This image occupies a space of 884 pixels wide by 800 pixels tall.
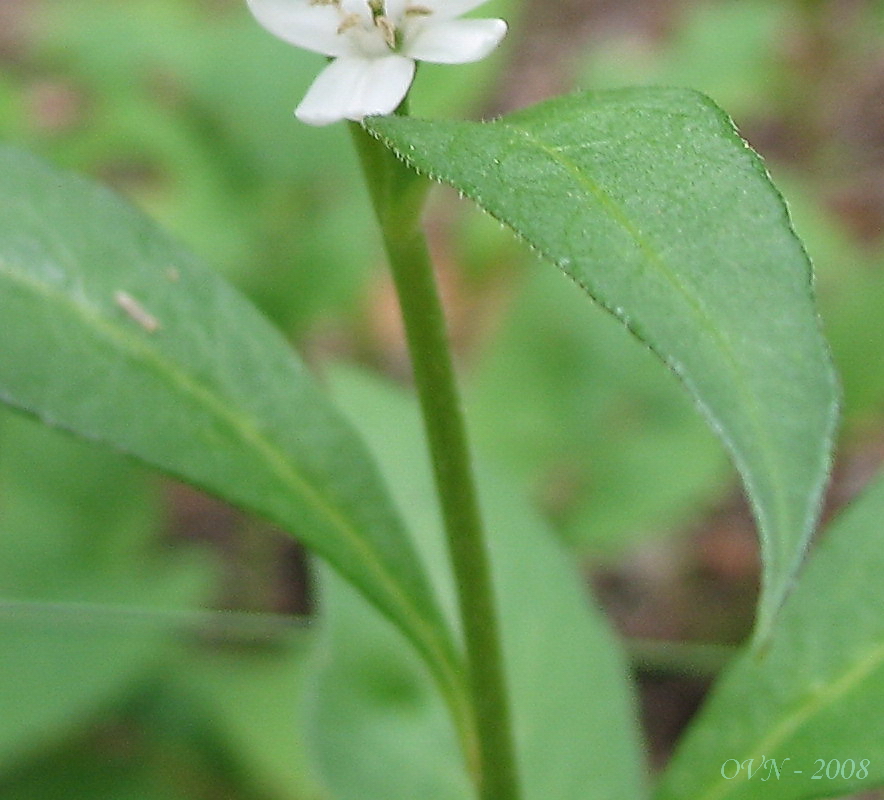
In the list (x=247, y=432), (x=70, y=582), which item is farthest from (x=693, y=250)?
(x=70, y=582)

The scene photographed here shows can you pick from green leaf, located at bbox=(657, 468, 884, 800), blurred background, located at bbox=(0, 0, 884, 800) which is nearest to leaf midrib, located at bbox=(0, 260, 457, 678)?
green leaf, located at bbox=(657, 468, 884, 800)

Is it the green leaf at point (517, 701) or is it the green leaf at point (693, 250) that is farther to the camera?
the green leaf at point (517, 701)

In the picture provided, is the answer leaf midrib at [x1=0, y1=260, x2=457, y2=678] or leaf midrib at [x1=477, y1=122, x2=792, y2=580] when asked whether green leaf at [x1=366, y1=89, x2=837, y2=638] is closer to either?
leaf midrib at [x1=477, y1=122, x2=792, y2=580]

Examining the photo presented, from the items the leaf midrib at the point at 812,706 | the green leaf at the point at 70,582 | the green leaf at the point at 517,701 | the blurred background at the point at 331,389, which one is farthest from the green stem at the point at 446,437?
the green leaf at the point at 70,582

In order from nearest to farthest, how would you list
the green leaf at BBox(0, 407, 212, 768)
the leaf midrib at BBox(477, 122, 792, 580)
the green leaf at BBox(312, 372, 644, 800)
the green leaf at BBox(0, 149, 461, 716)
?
1. the leaf midrib at BBox(477, 122, 792, 580)
2. the green leaf at BBox(0, 149, 461, 716)
3. the green leaf at BBox(312, 372, 644, 800)
4. the green leaf at BBox(0, 407, 212, 768)

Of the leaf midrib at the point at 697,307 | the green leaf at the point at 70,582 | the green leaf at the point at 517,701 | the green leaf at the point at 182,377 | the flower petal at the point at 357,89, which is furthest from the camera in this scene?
the green leaf at the point at 70,582

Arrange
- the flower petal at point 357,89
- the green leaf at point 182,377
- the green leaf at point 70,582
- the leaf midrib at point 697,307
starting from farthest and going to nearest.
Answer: the green leaf at point 70,582
the green leaf at point 182,377
the flower petal at point 357,89
the leaf midrib at point 697,307

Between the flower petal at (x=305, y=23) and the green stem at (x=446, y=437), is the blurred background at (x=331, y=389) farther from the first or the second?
the flower petal at (x=305, y=23)

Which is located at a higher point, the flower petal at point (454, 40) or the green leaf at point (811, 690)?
the flower petal at point (454, 40)
